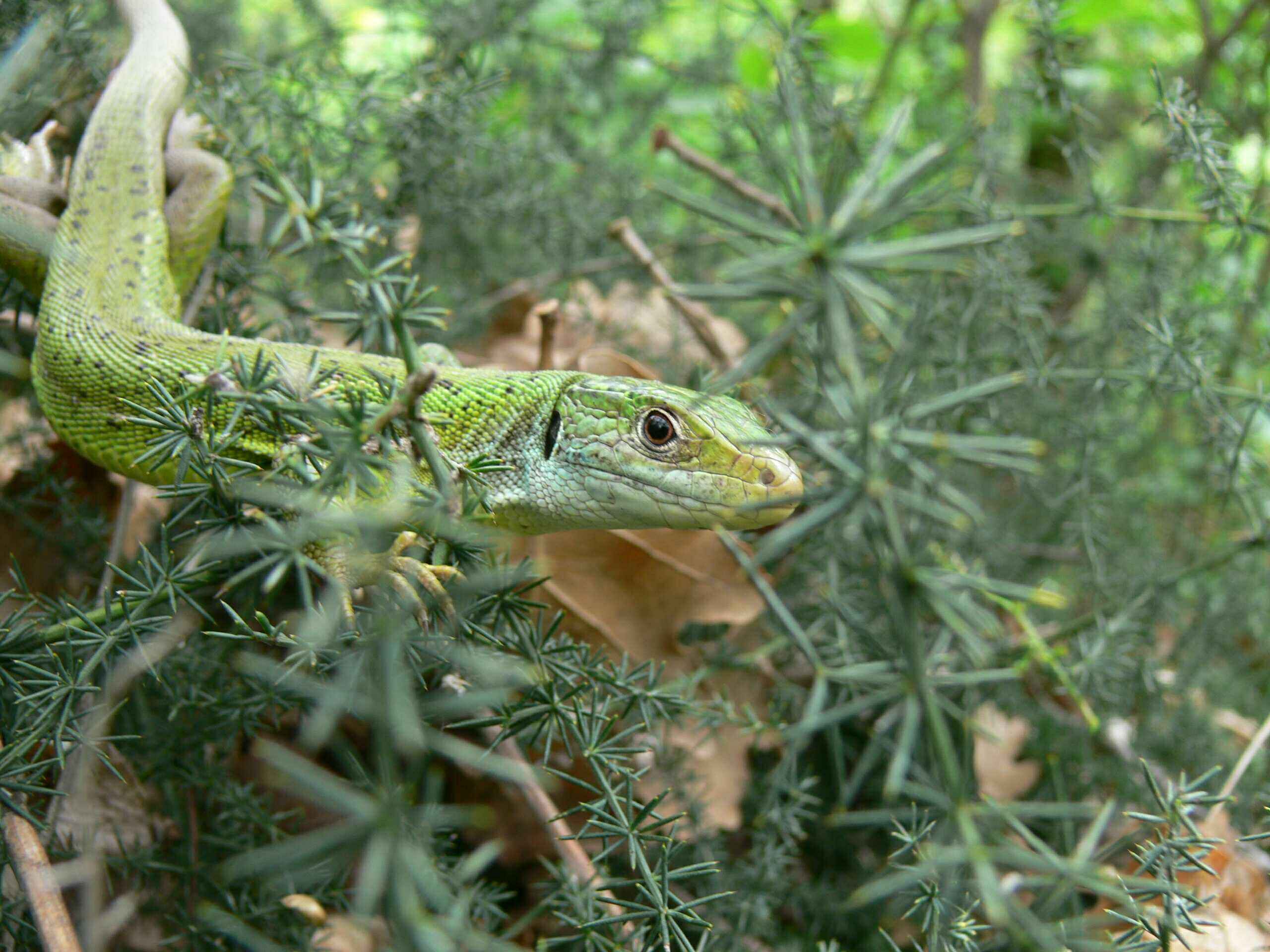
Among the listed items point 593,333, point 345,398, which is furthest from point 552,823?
point 593,333

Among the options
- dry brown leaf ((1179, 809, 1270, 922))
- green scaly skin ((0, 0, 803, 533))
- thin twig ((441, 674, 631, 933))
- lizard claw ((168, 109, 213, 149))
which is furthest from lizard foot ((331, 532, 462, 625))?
lizard claw ((168, 109, 213, 149))

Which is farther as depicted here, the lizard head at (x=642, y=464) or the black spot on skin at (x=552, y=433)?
the black spot on skin at (x=552, y=433)

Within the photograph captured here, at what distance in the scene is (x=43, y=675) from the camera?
142 cm

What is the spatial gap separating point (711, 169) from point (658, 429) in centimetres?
122

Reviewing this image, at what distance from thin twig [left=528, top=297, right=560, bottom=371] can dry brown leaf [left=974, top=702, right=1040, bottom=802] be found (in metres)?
1.48

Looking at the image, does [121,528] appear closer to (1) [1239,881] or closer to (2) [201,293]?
(2) [201,293]

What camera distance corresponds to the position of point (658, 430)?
2078 millimetres

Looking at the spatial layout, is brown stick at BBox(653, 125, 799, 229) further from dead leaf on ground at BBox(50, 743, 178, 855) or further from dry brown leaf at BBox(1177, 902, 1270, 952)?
dead leaf on ground at BBox(50, 743, 178, 855)

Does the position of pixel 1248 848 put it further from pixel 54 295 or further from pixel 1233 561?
pixel 54 295

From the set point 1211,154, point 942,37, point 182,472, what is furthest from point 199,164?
point 942,37

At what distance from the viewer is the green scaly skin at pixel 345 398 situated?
201 centimetres

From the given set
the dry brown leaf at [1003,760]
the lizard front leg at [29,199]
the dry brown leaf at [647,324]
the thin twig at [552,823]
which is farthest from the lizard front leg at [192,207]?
the dry brown leaf at [1003,760]

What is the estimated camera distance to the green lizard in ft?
6.62

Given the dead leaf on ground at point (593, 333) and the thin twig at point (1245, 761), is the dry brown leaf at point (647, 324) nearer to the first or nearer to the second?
the dead leaf on ground at point (593, 333)
